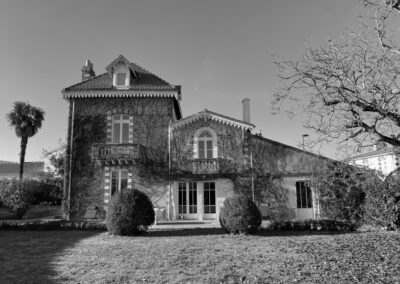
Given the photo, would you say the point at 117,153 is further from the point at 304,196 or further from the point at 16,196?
the point at 304,196

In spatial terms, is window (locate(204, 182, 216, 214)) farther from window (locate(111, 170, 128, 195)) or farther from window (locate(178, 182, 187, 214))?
window (locate(111, 170, 128, 195))

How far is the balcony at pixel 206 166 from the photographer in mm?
18484

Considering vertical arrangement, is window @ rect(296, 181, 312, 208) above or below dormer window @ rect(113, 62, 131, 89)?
below

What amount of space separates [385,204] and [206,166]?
912cm

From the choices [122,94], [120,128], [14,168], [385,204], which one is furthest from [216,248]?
[14,168]

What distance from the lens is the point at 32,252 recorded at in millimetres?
9430

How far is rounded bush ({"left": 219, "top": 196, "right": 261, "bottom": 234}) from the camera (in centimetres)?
1209

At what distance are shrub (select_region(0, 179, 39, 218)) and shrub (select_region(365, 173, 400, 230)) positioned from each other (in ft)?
65.2

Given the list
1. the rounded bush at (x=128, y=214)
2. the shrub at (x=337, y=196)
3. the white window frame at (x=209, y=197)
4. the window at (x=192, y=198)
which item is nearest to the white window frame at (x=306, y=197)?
the shrub at (x=337, y=196)

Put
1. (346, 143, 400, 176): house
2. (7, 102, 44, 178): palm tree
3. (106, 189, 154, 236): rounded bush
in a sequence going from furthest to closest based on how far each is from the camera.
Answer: (7, 102, 44, 178): palm tree < (106, 189, 154, 236): rounded bush < (346, 143, 400, 176): house

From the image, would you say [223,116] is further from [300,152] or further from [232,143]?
[300,152]

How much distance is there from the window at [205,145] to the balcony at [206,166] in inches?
25.3

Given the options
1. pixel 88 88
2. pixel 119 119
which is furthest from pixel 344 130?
pixel 88 88

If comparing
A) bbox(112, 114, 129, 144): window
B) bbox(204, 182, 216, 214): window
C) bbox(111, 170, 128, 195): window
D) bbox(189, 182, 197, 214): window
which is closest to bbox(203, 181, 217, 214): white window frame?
bbox(204, 182, 216, 214): window
